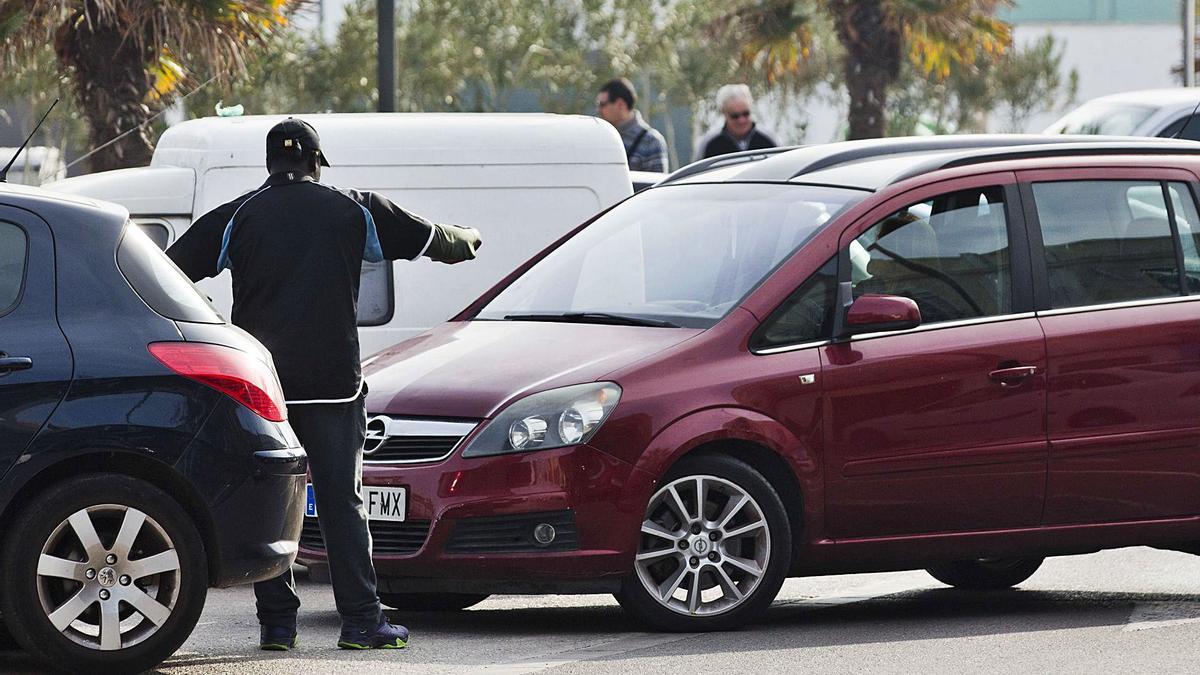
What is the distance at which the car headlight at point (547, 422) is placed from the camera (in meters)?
7.09

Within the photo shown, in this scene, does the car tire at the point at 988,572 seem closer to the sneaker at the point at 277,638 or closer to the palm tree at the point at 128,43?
the sneaker at the point at 277,638

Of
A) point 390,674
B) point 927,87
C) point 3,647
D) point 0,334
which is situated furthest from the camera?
point 927,87

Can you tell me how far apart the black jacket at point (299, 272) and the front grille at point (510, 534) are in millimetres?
699

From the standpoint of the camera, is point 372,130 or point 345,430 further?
point 372,130

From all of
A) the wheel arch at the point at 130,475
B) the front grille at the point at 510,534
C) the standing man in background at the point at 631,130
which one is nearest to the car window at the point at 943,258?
the front grille at the point at 510,534

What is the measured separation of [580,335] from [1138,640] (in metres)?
2.13

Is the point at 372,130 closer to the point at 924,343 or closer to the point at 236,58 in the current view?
the point at 924,343

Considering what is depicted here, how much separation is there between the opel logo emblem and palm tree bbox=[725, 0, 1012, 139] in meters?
15.8

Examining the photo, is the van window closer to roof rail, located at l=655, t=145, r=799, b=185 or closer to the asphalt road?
the asphalt road

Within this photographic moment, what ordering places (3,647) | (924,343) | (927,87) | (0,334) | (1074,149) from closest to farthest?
(0,334), (3,647), (924,343), (1074,149), (927,87)

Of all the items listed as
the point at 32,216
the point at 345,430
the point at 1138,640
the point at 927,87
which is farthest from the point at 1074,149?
the point at 927,87

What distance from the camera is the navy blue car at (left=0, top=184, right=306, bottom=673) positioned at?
19.7 ft

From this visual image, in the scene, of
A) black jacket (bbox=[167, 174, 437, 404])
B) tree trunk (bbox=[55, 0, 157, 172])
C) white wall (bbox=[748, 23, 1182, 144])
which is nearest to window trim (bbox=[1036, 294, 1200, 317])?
black jacket (bbox=[167, 174, 437, 404])

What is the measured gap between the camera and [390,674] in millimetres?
6410
